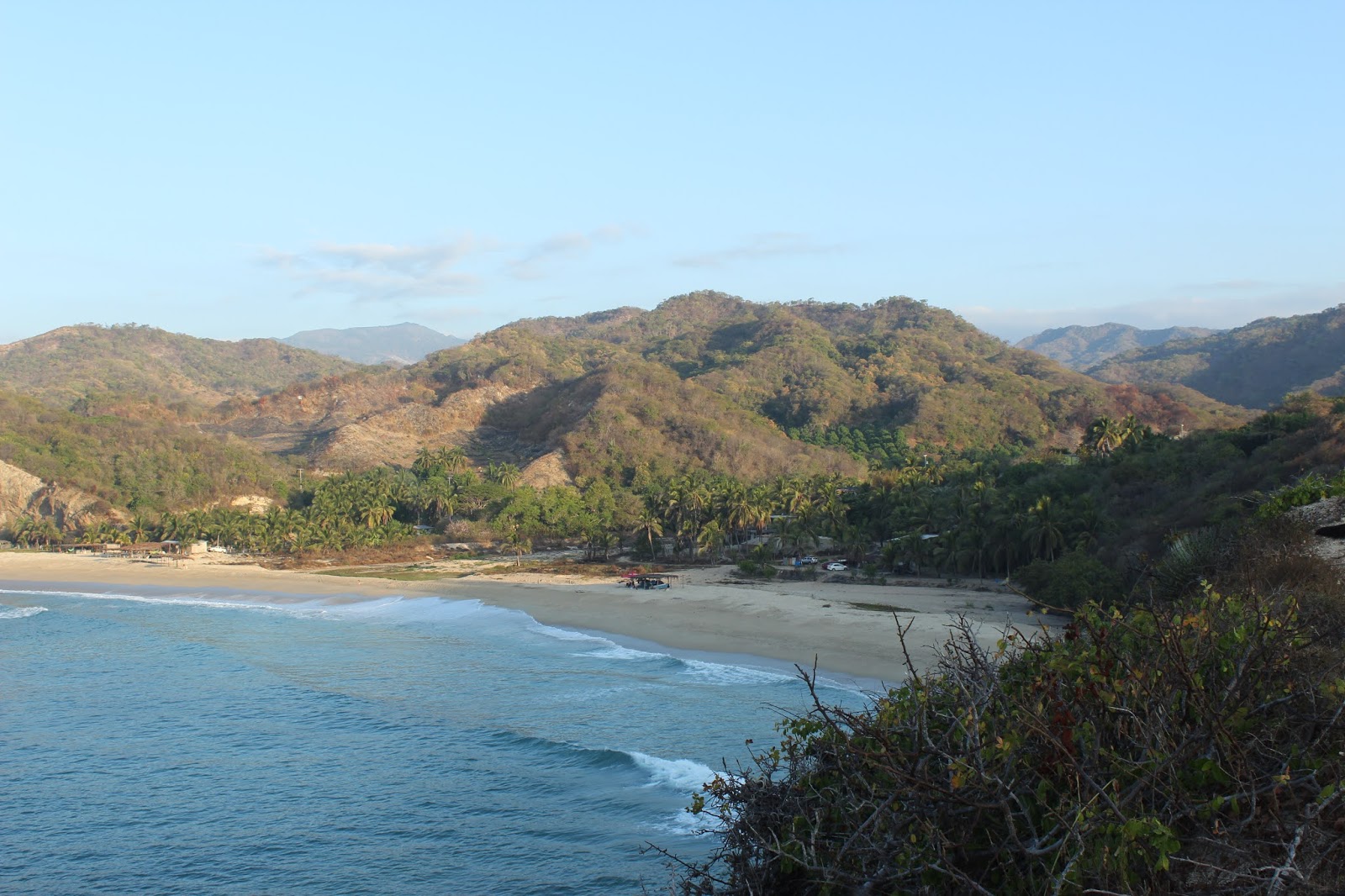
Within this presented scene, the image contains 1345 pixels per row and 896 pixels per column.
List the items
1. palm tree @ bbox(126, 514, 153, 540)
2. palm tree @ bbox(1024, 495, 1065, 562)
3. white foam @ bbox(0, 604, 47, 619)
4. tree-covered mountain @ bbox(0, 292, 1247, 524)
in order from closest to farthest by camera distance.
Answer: palm tree @ bbox(1024, 495, 1065, 562), white foam @ bbox(0, 604, 47, 619), palm tree @ bbox(126, 514, 153, 540), tree-covered mountain @ bbox(0, 292, 1247, 524)

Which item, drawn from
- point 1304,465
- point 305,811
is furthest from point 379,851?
point 1304,465

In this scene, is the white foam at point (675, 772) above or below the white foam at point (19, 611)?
below

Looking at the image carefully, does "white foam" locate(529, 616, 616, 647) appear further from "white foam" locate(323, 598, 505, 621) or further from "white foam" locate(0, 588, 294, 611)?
"white foam" locate(0, 588, 294, 611)

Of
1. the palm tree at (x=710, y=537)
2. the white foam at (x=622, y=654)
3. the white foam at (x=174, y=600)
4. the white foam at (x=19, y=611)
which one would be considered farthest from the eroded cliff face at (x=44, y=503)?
the white foam at (x=622, y=654)

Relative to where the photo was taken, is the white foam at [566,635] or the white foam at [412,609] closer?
the white foam at [566,635]

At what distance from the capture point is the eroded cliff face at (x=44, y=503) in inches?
2923

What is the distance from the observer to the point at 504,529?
65062mm

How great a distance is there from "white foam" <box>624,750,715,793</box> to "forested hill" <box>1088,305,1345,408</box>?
339ft

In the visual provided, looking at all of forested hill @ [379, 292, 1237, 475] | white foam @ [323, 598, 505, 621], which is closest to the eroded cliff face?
forested hill @ [379, 292, 1237, 475]

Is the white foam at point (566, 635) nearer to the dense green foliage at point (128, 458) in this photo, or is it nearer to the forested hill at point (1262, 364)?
the dense green foliage at point (128, 458)

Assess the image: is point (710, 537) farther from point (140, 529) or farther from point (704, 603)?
point (140, 529)

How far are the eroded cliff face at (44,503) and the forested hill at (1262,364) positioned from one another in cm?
11770

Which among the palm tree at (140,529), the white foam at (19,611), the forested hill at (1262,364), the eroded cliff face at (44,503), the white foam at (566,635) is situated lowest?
the white foam at (566,635)

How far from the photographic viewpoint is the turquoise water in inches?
584
